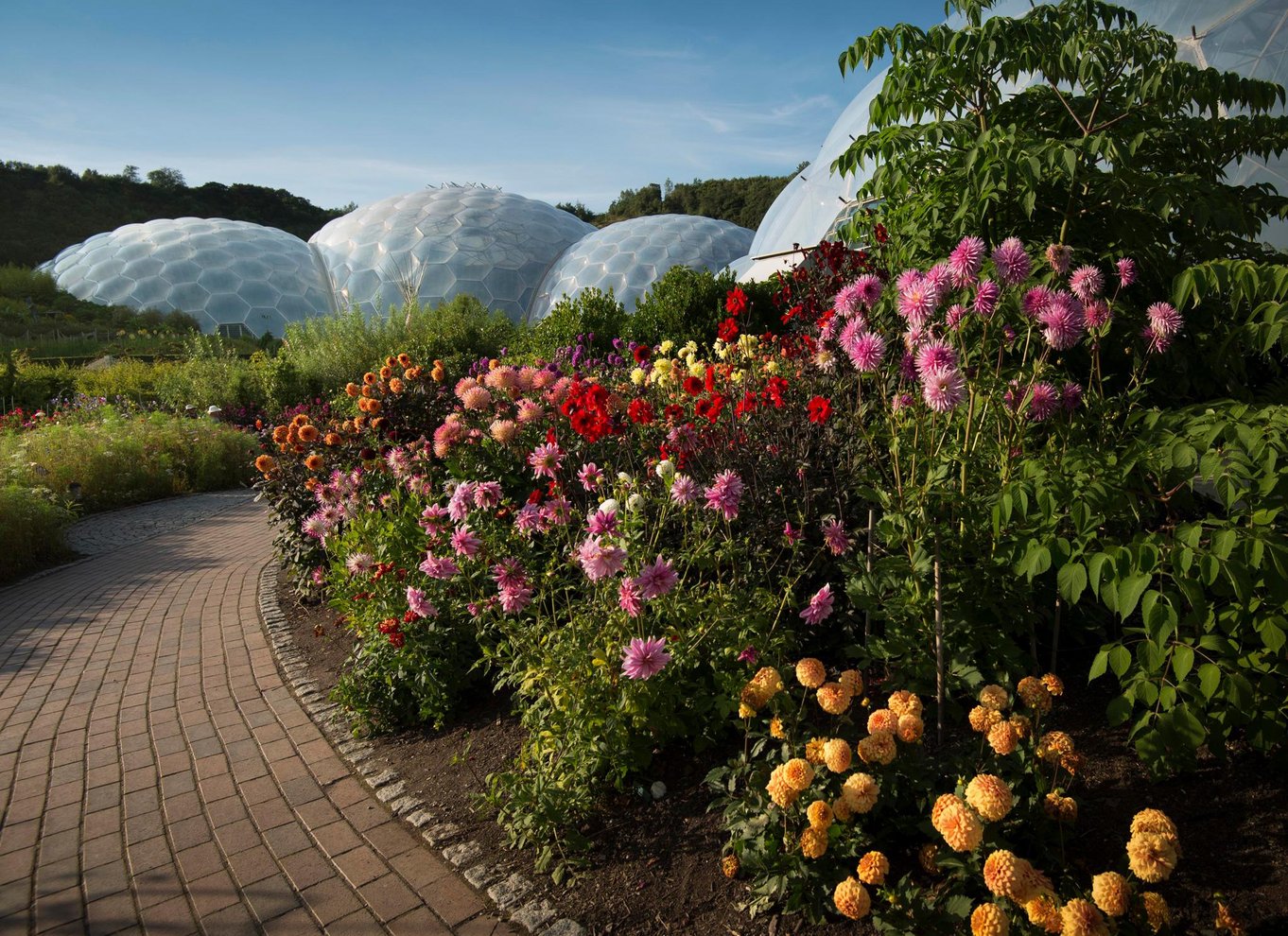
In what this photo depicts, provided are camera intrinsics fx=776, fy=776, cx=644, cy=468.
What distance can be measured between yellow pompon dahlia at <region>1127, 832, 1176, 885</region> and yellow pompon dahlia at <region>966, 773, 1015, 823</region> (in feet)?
0.78

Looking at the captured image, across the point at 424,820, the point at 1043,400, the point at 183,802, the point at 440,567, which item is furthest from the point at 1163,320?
the point at 183,802

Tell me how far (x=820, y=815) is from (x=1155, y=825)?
696 millimetres

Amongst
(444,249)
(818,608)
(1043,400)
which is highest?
(444,249)

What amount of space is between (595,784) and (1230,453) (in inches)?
81.9

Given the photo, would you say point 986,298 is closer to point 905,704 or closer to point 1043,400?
point 1043,400

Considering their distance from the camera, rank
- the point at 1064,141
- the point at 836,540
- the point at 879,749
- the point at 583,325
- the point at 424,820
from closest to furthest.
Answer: the point at 879,749 → the point at 836,540 → the point at 424,820 → the point at 1064,141 → the point at 583,325

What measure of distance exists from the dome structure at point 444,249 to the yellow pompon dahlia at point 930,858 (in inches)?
989

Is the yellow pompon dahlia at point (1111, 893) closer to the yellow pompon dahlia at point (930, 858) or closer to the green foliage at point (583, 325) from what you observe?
the yellow pompon dahlia at point (930, 858)

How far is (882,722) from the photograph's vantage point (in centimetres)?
195

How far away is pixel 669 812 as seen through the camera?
2594mm

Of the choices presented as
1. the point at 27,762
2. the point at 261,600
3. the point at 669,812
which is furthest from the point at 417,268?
the point at 669,812

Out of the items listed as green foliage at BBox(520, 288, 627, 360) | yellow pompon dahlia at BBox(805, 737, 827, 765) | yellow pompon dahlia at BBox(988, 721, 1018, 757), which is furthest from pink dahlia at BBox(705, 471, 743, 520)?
green foliage at BBox(520, 288, 627, 360)

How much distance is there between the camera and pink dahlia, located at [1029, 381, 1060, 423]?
2.48 meters

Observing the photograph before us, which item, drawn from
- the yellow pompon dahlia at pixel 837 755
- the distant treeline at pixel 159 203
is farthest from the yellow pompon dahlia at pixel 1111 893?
the distant treeline at pixel 159 203
